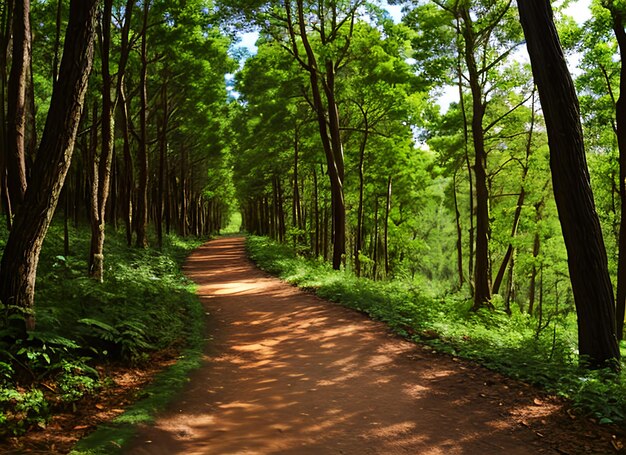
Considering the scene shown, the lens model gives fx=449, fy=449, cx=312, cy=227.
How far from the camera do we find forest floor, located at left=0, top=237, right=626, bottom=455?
14.6 feet

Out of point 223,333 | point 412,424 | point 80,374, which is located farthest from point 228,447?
point 223,333

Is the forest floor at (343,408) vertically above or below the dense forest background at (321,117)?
below

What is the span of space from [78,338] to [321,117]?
1340 cm

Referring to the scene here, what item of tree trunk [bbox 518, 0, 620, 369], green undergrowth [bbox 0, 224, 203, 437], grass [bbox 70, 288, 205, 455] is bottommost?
grass [bbox 70, 288, 205, 455]

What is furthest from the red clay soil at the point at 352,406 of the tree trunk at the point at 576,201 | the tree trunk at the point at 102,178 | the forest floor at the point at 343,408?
the tree trunk at the point at 102,178

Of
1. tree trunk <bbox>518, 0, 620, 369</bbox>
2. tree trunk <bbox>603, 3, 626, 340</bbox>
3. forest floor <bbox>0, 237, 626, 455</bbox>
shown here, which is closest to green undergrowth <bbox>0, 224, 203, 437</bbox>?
forest floor <bbox>0, 237, 626, 455</bbox>

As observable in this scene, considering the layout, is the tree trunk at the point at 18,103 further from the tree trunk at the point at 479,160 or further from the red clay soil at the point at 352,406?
the tree trunk at the point at 479,160

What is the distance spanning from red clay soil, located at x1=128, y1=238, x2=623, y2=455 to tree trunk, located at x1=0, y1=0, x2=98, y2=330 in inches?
102

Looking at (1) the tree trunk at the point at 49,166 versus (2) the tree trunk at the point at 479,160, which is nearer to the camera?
(1) the tree trunk at the point at 49,166

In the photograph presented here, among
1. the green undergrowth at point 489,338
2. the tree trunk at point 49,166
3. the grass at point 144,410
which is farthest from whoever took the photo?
the tree trunk at point 49,166

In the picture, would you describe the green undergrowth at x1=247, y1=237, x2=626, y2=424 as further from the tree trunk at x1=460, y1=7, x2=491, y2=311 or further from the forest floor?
the tree trunk at x1=460, y1=7, x2=491, y2=311

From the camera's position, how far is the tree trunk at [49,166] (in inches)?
225

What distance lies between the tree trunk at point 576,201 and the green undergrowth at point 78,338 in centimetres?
591

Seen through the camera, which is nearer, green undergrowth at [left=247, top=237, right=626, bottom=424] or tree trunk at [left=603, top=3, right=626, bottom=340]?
green undergrowth at [left=247, top=237, right=626, bottom=424]
